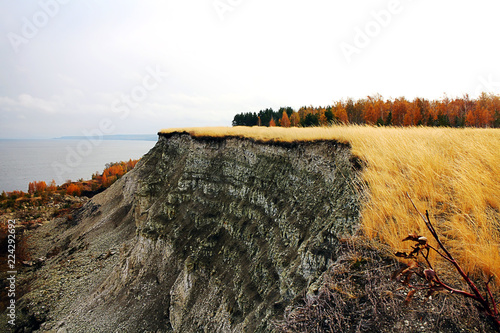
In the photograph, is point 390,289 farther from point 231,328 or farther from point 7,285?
point 7,285

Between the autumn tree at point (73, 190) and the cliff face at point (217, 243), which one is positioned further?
the autumn tree at point (73, 190)

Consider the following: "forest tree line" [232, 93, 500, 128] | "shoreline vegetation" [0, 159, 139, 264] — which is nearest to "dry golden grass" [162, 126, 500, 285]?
"forest tree line" [232, 93, 500, 128]

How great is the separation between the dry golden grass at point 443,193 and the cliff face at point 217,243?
854 millimetres

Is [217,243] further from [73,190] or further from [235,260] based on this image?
[73,190]

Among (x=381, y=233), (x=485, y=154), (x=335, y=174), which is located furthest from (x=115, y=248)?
(x=485, y=154)

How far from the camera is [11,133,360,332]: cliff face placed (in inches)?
327

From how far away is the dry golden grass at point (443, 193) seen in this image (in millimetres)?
4023

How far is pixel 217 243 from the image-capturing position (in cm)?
1617

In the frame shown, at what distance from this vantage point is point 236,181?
1783cm

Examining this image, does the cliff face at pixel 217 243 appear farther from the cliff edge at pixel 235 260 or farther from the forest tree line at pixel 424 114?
the forest tree line at pixel 424 114

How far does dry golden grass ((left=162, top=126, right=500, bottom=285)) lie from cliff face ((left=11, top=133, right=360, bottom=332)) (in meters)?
0.85

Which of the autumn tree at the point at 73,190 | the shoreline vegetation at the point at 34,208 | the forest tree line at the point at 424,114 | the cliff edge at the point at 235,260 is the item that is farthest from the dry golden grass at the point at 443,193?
the autumn tree at the point at 73,190

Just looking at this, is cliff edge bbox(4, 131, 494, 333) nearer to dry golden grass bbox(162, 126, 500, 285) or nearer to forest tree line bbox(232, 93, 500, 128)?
dry golden grass bbox(162, 126, 500, 285)

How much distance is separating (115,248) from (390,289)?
29728 millimetres
